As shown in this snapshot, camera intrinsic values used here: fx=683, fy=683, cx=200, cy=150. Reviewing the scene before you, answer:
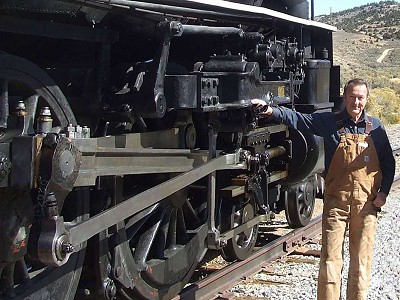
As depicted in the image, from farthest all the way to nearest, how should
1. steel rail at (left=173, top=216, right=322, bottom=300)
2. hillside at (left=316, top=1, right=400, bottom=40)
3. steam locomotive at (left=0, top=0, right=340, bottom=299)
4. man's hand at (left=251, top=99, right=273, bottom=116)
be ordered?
hillside at (left=316, top=1, right=400, bottom=40) → steel rail at (left=173, top=216, right=322, bottom=300) → man's hand at (left=251, top=99, right=273, bottom=116) → steam locomotive at (left=0, top=0, right=340, bottom=299)

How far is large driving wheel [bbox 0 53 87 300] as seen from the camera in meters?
3.25

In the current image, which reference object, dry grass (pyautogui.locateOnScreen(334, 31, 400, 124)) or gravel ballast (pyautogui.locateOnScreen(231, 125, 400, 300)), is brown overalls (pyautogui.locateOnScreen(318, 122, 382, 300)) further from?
dry grass (pyautogui.locateOnScreen(334, 31, 400, 124))

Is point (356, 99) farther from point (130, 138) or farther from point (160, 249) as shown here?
point (160, 249)

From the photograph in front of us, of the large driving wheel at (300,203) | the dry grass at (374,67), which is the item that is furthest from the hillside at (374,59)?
the large driving wheel at (300,203)

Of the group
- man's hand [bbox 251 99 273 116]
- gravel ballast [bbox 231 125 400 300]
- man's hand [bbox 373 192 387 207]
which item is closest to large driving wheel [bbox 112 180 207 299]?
gravel ballast [bbox 231 125 400 300]

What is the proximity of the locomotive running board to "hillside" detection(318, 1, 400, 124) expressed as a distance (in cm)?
1941

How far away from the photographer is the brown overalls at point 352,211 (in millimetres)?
4633

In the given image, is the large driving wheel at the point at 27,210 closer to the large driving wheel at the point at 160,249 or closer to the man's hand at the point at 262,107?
the large driving wheel at the point at 160,249

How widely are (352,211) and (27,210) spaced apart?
2.32 metres

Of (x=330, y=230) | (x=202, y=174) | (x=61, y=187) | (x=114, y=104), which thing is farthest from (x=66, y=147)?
(x=330, y=230)

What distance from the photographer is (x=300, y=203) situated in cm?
777

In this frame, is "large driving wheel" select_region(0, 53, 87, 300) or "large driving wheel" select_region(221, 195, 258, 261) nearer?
"large driving wheel" select_region(0, 53, 87, 300)

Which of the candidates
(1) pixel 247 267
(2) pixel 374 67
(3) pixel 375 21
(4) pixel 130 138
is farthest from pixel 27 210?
(3) pixel 375 21

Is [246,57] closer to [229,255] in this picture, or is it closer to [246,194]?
[246,194]
